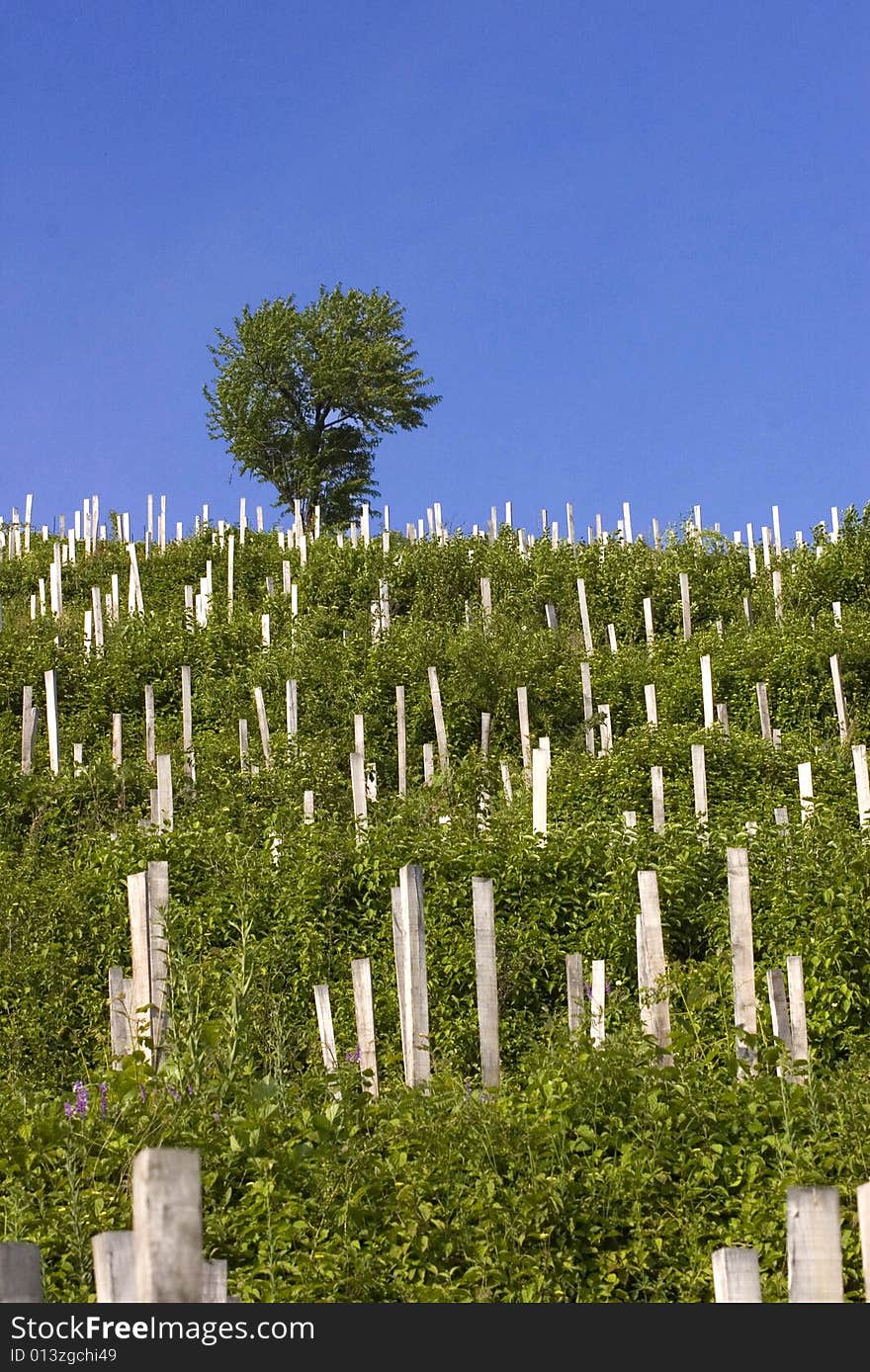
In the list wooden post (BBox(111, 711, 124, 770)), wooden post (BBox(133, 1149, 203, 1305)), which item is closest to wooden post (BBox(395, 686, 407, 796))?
wooden post (BBox(111, 711, 124, 770))

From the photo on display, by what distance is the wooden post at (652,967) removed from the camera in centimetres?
936

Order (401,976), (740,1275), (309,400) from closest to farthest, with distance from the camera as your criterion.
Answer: (740,1275) < (401,976) < (309,400)

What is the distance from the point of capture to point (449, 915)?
1216cm

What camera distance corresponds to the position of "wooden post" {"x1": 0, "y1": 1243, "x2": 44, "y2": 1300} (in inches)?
133

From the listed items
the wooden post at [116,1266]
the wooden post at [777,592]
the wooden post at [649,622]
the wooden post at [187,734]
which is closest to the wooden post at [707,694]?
the wooden post at [649,622]

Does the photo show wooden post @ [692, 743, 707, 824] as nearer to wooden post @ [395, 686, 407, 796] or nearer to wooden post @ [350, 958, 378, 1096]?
wooden post @ [395, 686, 407, 796]

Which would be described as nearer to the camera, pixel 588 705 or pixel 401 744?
pixel 401 744

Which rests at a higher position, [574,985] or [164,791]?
[164,791]

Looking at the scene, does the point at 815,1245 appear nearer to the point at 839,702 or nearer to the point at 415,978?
the point at 415,978

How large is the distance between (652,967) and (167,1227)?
672cm

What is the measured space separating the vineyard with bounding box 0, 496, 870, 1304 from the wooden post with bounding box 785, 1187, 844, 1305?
2 cm

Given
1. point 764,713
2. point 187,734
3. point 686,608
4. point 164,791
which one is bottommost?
point 164,791

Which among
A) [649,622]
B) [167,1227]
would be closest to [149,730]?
[649,622]

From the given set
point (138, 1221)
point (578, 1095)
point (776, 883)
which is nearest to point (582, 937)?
point (776, 883)
